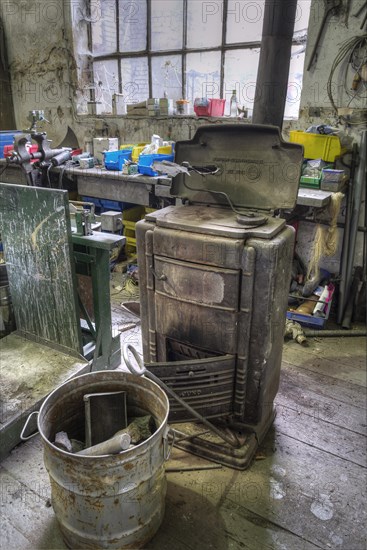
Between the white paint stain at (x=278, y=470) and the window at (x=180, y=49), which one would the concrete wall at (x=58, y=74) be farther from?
the white paint stain at (x=278, y=470)

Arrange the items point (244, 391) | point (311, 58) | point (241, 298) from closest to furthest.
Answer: point (241, 298) < point (244, 391) < point (311, 58)

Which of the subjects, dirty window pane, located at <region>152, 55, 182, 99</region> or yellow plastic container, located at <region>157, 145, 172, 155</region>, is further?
dirty window pane, located at <region>152, 55, 182, 99</region>

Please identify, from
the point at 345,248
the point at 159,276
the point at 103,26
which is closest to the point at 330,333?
the point at 345,248

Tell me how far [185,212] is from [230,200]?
24 cm

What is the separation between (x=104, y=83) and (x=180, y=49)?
106 cm

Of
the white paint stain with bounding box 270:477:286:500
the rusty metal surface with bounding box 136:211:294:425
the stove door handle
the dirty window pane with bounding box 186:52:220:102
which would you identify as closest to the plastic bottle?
the dirty window pane with bounding box 186:52:220:102

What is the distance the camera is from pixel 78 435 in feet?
5.46

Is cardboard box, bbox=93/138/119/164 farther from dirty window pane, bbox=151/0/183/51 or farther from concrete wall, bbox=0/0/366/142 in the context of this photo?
dirty window pane, bbox=151/0/183/51

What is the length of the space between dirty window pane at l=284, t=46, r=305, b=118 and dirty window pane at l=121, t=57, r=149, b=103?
1533 mm

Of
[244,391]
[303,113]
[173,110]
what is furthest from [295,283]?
[173,110]

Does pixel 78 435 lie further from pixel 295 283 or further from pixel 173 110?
pixel 173 110

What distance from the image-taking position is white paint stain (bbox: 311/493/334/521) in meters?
1.57

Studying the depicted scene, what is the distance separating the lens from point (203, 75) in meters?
3.78

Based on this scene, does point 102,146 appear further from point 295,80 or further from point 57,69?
point 295,80
